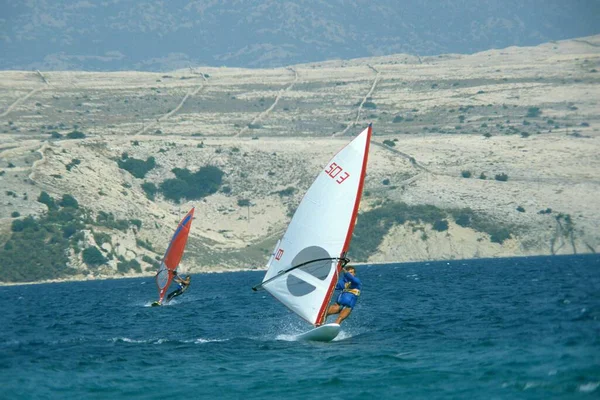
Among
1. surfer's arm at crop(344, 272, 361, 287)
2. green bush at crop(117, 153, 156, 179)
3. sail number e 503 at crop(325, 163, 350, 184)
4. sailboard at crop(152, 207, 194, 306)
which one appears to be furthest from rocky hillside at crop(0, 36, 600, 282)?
sail number e 503 at crop(325, 163, 350, 184)

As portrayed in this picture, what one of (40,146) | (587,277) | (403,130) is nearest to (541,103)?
(403,130)

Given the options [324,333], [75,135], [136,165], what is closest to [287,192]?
[136,165]

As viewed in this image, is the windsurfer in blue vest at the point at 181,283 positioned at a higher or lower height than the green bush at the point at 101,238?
lower

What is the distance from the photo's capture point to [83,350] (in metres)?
33.6

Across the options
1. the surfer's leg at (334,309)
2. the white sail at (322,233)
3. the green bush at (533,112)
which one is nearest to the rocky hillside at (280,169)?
the green bush at (533,112)

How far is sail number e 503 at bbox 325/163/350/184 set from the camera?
1229 inches

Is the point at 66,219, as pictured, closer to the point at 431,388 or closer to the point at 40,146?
the point at 40,146

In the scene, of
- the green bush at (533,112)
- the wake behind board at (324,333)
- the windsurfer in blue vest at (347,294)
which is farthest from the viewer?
the green bush at (533,112)

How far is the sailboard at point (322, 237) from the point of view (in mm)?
31172

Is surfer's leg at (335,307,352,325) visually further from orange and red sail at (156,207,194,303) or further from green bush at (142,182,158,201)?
green bush at (142,182,158,201)

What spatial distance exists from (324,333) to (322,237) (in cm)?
286

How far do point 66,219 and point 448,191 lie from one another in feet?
127

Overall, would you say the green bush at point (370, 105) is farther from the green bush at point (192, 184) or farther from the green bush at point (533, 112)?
the green bush at point (192, 184)

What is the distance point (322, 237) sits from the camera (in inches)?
1238
